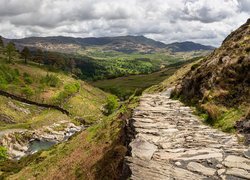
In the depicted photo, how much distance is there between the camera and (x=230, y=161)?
1432cm

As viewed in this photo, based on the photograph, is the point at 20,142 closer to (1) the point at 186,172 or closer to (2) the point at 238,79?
(2) the point at 238,79

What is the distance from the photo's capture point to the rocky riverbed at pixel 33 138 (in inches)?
3762

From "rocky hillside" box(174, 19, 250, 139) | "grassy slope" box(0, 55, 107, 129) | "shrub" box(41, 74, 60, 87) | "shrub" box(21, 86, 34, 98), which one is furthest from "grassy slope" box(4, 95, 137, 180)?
"shrub" box(41, 74, 60, 87)

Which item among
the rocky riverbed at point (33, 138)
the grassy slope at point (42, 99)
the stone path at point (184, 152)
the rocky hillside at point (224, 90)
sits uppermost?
the rocky hillside at point (224, 90)

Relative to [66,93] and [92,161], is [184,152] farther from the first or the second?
[66,93]

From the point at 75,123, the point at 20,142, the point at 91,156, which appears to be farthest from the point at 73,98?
the point at 91,156

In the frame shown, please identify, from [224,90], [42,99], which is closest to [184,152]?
[224,90]

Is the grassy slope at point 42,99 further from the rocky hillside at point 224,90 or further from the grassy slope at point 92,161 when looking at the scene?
the rocky hillside at point 224,90

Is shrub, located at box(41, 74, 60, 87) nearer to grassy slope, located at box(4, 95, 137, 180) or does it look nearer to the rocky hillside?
grassy slope, located at box(4, 95, 137, 180)

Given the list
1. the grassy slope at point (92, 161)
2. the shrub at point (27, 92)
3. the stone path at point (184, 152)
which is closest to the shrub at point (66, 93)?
the shrub at point (27, 92)

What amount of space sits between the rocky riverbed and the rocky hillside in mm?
69456

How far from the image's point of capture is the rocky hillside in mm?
21781

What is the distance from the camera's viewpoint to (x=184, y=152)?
1598cm

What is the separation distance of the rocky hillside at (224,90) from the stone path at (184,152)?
158 cm
